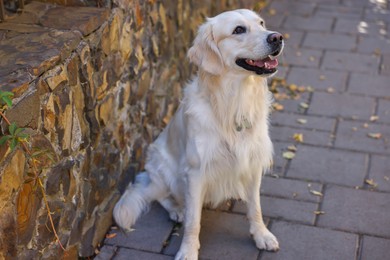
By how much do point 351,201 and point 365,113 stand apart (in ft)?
3.97

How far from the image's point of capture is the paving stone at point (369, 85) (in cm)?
516

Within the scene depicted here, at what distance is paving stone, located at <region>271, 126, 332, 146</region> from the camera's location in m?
4.52

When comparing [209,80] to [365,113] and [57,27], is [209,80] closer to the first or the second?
[57,27]

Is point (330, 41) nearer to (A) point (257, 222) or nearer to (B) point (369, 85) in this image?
A: (B) point (369, 85)

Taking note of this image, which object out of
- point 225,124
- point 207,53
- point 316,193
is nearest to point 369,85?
point 316,193

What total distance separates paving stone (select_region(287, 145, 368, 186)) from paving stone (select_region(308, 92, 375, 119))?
56cm

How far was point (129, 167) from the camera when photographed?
3932mm

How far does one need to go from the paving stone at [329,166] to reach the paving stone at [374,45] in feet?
6.09

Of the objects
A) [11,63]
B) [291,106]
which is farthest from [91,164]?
[291,106]

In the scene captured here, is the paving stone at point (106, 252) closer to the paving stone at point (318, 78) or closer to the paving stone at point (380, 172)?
the paving stone at point (380, 172)

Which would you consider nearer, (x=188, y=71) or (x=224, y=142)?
(x=224, y=142)

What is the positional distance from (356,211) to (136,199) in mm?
1313

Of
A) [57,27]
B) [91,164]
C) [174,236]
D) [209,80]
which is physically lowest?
[174,236]

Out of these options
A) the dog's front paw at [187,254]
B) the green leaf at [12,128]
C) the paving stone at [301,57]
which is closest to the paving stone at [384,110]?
the paving stone at [301,57]
